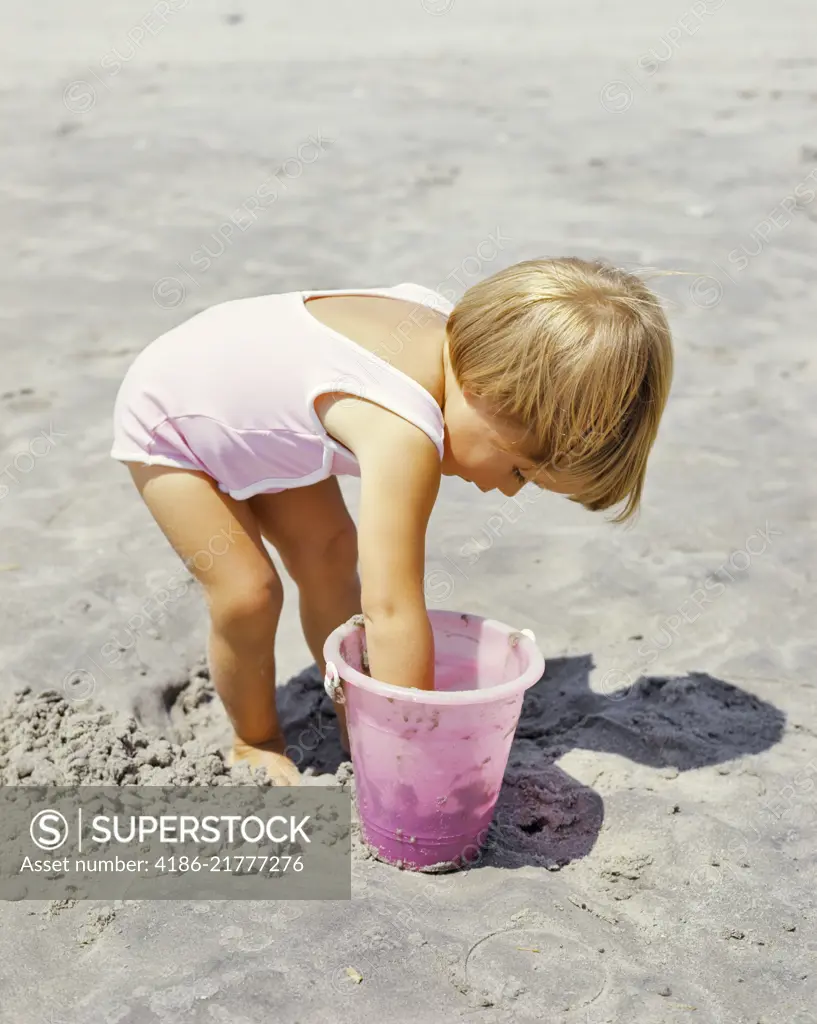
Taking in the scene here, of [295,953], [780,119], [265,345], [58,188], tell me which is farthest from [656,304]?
[780,119]

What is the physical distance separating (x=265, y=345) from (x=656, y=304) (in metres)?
0.69

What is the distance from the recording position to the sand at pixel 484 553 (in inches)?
74.4

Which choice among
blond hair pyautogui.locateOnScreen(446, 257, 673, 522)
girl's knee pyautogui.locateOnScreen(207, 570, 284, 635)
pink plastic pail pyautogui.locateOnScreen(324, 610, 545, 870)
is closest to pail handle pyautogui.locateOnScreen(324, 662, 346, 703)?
pink plastic pail pyautogui.locateOnScreen(324, 610, 545, 870)

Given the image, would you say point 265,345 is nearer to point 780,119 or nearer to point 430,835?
point 430,835

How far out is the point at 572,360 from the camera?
6.37ft

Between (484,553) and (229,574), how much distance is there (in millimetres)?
1051

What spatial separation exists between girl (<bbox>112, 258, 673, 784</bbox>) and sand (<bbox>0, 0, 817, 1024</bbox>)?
40 centimetres

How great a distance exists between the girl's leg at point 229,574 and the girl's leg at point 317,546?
3.3 inches

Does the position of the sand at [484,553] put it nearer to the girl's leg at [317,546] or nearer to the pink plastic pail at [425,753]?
the pink plastic pail at [425,753]

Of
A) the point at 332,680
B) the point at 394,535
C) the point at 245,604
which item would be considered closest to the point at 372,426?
the point at 394,535

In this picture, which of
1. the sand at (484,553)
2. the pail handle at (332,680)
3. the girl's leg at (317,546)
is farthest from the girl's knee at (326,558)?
the pail handle at (332,680)

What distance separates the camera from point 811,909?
2.06 meters

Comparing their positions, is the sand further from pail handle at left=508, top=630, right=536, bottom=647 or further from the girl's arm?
the girl's arm

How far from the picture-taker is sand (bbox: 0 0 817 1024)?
1.89m
